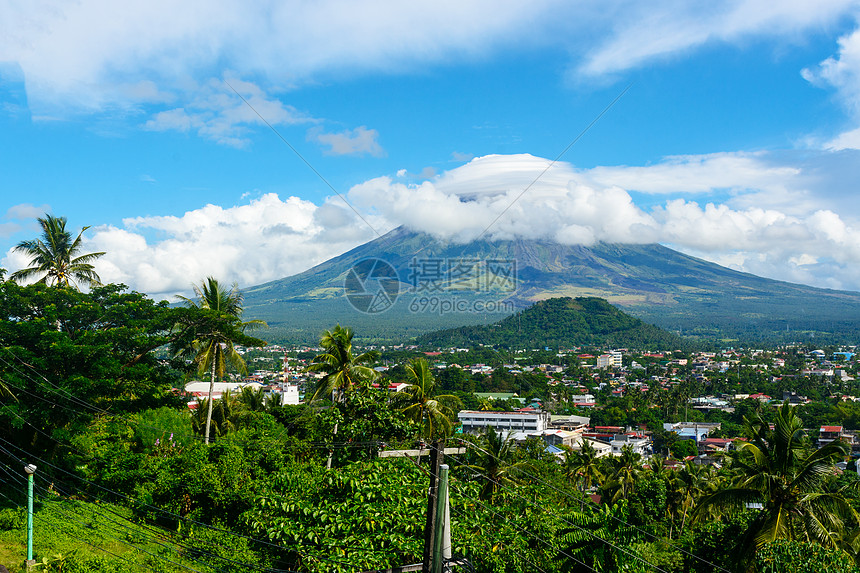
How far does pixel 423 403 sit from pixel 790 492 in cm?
935

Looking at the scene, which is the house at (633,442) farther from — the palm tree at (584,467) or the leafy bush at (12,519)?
the leafy bush at (12,519)

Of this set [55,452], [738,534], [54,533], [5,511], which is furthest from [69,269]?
[738,534]

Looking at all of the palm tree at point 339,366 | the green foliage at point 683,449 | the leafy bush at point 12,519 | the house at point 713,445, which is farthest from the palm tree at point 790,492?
the house at point 713,445

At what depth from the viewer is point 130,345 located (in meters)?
17.3

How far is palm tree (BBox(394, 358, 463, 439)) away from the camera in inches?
652

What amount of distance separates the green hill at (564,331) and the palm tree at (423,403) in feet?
451

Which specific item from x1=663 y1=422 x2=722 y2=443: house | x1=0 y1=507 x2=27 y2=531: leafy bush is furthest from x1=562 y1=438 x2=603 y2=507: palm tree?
x1=663 y1=422 x2=722 y2=443: house

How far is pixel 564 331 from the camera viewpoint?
171875 mm

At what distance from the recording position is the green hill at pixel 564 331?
529 feet

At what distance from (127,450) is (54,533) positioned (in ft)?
8.96

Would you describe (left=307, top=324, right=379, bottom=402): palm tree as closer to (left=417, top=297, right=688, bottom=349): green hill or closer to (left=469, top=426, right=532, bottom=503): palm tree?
(left=469, top=426, right=532, bottom=503): palm tree

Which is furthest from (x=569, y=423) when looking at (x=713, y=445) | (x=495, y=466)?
(x=495, y=466)

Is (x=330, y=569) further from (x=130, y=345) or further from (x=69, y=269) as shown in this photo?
(x=69, y=269)

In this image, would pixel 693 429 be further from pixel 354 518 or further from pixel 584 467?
pixel 354 518
